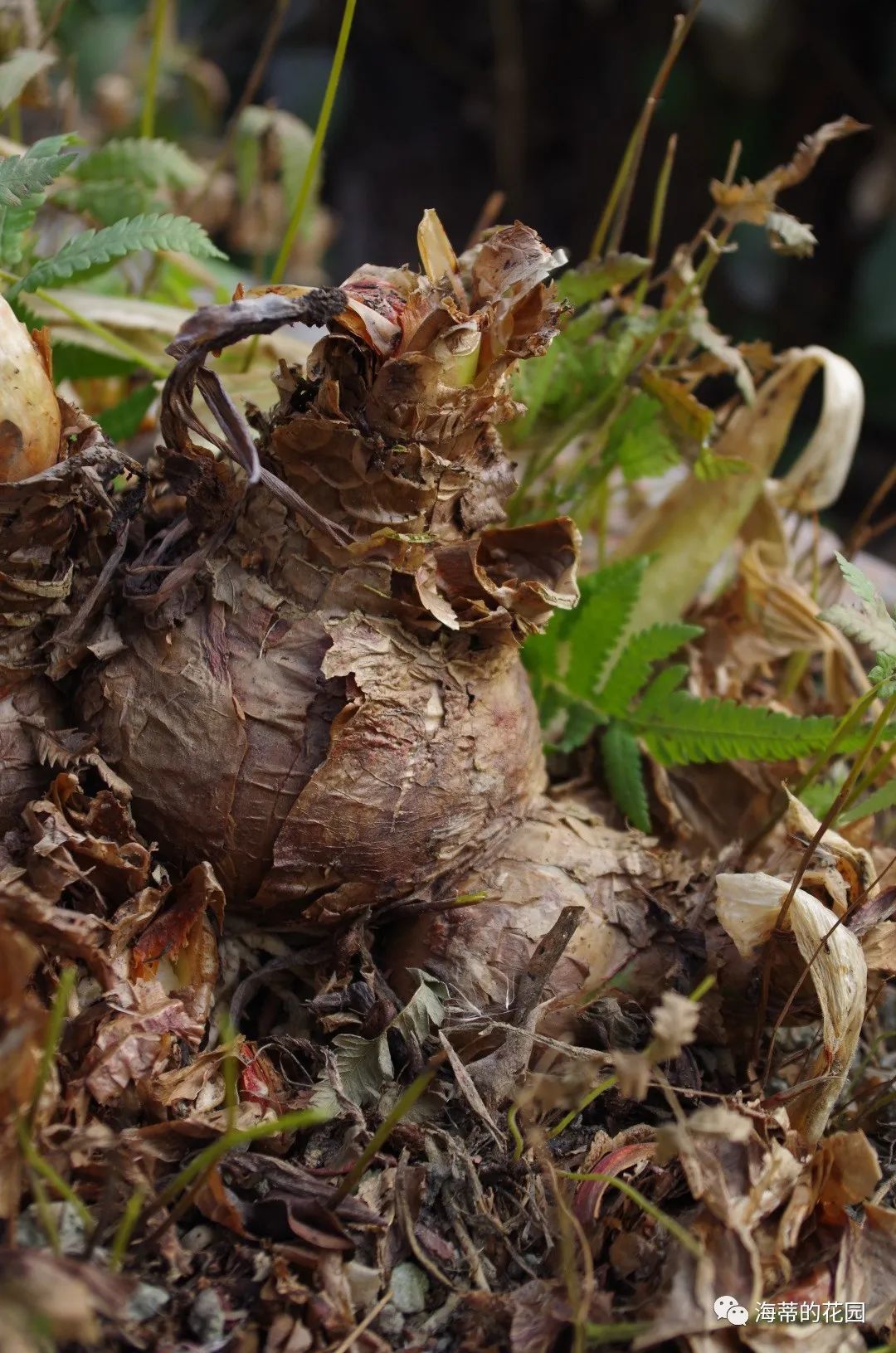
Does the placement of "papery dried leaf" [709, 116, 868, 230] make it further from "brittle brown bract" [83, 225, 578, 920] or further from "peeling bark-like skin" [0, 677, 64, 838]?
"peeling bark-like skin" [0, 677, 64, 838]

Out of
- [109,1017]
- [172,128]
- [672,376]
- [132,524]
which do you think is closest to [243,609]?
[132,524]

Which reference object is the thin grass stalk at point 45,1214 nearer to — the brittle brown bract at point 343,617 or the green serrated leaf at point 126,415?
the brittle brown bract at point 343,617

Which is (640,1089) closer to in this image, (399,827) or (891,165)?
(399,827)

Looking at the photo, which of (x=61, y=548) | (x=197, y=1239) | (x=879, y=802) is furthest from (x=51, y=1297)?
(x=879, y=802)

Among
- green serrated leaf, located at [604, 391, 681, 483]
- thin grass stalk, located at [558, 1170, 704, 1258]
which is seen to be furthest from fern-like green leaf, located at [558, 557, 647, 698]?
thin grass stalk, located at [558, 1170, 704, 1258]

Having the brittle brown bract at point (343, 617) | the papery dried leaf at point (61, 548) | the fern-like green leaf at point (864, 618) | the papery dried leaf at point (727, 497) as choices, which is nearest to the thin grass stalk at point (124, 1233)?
the brittle brown bract at point (343, 617)
